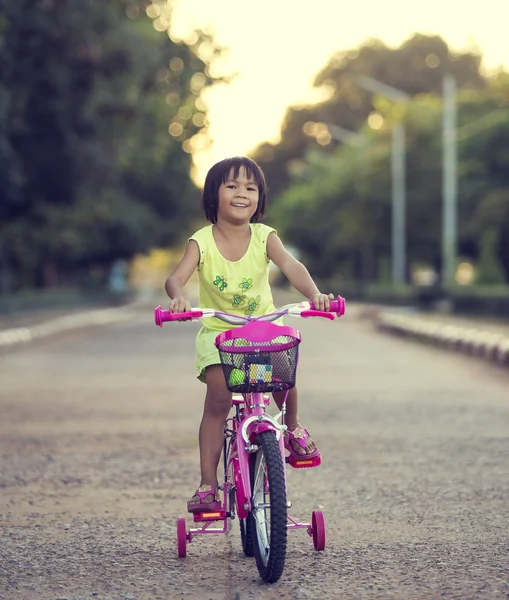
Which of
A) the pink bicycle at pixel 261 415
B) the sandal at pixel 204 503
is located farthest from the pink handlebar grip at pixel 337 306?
the sandal at pixel 204 503

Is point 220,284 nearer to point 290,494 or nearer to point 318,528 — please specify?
point 318,528

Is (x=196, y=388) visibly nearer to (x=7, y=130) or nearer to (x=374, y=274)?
(x=7, y=130)

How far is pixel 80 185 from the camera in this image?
2912cm

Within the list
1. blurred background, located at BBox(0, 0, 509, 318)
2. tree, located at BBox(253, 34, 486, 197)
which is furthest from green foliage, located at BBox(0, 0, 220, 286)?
tree, located at BBox(253, 34, 486, 197)

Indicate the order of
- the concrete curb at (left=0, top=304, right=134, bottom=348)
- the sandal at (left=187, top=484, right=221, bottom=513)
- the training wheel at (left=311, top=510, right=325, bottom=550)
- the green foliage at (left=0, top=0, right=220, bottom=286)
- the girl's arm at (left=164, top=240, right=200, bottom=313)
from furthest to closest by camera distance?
the green foliage at (left=0, top=0, right=220, bottom=286) → the concrete curb at (left=0, top=304, right=134, bottom=348) → the training wheel at (left=311, top=510, right=325, bottom=550) → the sandal at (left=187, top=484, right=221, bottom=513) → the girl's arm at (left=164, top=240, right=200, bottom=313)

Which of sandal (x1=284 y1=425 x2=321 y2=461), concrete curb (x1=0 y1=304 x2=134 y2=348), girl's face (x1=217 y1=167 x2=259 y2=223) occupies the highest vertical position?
girl's face (x1=217 y1=167 x2=259 y2=223)

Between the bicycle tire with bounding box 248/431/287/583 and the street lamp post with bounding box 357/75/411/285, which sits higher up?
the street lamp post with bounding box 357/75/411/285

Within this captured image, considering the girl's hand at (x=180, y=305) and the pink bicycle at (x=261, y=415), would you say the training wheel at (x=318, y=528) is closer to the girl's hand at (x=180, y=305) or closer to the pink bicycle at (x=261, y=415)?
the pink bicycle at (x=261, y=415)

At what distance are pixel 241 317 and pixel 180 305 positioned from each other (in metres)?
0.24

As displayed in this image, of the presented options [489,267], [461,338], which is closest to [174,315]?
[461,338]

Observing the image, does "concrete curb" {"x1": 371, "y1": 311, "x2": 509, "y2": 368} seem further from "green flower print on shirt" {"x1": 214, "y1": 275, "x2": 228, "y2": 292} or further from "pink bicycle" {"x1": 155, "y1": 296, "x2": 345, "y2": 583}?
"pink bicycle" {"x1": 155, "y1": 296, "x2": 345, "y2": 583}

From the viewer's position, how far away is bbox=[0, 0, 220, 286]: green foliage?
2566 cm

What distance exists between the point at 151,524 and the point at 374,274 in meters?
62.0

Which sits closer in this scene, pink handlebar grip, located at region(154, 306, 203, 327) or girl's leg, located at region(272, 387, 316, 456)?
pink handlebar grip, located at region(154, 306, 203, 327)
